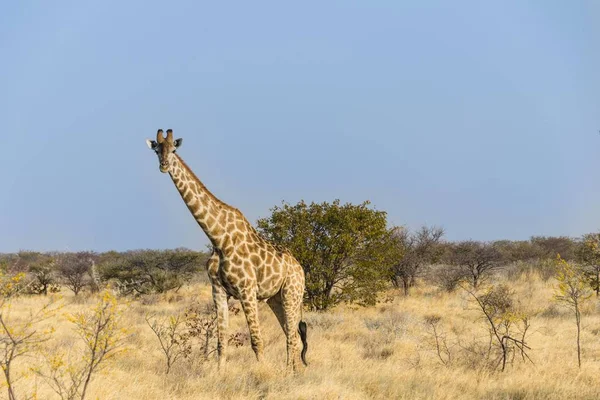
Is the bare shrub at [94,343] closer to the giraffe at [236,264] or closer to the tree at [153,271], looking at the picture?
the giraffe at [236,264]

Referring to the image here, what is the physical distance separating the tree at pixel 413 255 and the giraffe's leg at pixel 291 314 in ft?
48.6

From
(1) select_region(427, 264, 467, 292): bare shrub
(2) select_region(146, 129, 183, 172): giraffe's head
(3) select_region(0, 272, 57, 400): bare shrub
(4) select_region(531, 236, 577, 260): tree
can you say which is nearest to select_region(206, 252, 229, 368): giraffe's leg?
(2) select_region(146, 129, 183, 172): giraffe's head

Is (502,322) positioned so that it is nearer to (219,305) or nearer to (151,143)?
(219,305)

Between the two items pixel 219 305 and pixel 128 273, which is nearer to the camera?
pixel 219 305

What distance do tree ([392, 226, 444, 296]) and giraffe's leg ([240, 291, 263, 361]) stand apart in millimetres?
15377

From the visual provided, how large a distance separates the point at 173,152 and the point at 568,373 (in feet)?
24.1

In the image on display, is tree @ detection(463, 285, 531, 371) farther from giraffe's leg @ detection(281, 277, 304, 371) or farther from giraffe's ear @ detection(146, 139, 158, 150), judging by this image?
giraffe's ear @ detection(146, 139, 158, 150)

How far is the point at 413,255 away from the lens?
26531mm

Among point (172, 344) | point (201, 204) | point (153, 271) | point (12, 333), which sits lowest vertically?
point (172, 344)

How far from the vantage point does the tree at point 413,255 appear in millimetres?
26000

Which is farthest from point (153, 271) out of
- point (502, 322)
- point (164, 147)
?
point (164, 147)

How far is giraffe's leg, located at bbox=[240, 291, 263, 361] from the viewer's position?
9.40 m

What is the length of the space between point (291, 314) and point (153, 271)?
20.3 metres

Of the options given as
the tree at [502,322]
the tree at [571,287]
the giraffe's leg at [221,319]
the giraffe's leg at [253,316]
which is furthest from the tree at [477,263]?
the giraffe's leg at [221,319]
